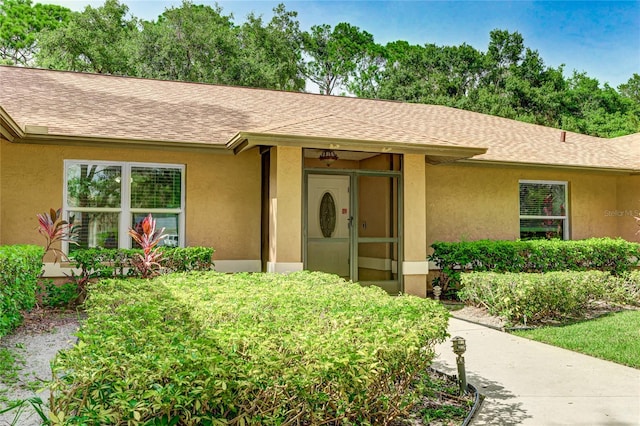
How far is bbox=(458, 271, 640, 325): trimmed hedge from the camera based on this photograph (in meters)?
8.34

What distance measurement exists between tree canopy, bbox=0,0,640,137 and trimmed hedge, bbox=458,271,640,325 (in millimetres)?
23284

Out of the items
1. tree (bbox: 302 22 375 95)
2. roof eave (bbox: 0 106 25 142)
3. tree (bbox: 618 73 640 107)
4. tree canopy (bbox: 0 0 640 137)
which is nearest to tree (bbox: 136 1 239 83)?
tree canopy (bbox: 0 0 640 137)

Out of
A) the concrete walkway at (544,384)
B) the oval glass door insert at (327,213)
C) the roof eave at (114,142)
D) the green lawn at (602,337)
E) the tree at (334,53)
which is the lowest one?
the concrete walkway at (544,384)

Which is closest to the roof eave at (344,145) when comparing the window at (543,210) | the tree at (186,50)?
the window at (543,210)

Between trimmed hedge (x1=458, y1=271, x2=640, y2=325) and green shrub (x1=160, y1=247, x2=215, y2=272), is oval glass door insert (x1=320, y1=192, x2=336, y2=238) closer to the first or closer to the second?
green shrub (x1=160, y1=247, x2=215, y2=272)

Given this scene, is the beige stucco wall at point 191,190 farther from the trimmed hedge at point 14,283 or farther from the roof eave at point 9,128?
the trimmed hedge at point 14,283

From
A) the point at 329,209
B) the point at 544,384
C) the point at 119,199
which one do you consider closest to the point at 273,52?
the point at 329,209

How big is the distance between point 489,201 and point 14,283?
10.4m

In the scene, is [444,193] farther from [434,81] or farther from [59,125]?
[434,81]

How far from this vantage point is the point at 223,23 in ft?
114

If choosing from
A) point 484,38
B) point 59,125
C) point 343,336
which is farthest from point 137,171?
point 484,38

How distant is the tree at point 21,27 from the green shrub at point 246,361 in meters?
33.2

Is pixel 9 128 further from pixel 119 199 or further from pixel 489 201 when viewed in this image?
pixel 489 201

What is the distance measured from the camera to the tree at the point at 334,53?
38.9m
